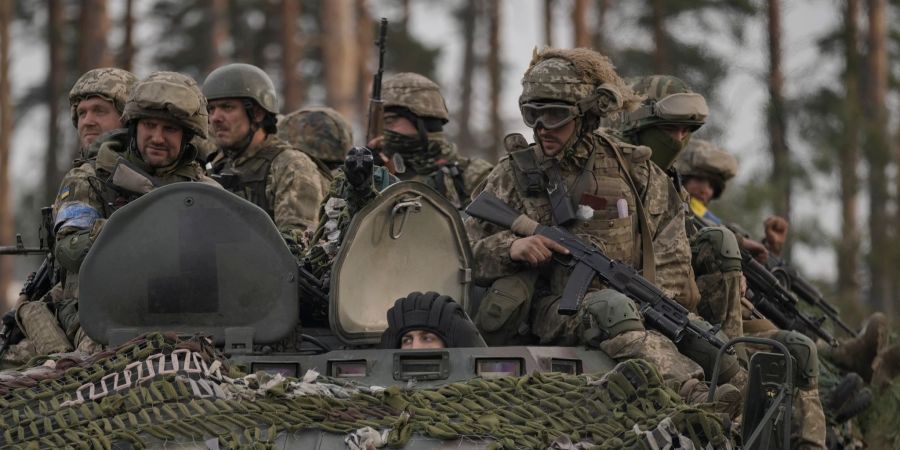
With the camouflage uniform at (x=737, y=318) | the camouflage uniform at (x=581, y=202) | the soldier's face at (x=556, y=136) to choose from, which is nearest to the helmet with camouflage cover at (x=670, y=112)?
the camouflage uniform at (x=737, y=318)

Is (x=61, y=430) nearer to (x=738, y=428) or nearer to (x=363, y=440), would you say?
(x=363, y=440)

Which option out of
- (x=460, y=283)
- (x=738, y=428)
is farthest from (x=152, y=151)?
(x=738, y=428)

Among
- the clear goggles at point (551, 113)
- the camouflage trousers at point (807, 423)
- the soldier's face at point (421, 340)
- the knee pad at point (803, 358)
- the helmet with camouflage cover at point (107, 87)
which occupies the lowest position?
the camouflage trousers at point (807, 423)

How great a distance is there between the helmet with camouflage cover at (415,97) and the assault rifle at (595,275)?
401 cm

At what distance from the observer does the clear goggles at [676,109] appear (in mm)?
10453

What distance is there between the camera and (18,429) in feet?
21.4

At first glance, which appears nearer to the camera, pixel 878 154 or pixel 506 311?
pixel 506 311

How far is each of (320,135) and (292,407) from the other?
6014 millimetres

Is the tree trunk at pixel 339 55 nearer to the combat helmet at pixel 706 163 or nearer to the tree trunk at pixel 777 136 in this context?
the tree trunk at pixel 777 136

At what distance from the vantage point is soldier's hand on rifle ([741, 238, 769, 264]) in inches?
479

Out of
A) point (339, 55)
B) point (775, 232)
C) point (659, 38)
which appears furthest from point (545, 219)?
point (659, 38)

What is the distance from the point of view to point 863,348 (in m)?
11.9

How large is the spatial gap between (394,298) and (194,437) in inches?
78.5

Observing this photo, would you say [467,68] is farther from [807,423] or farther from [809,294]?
[807,423]
